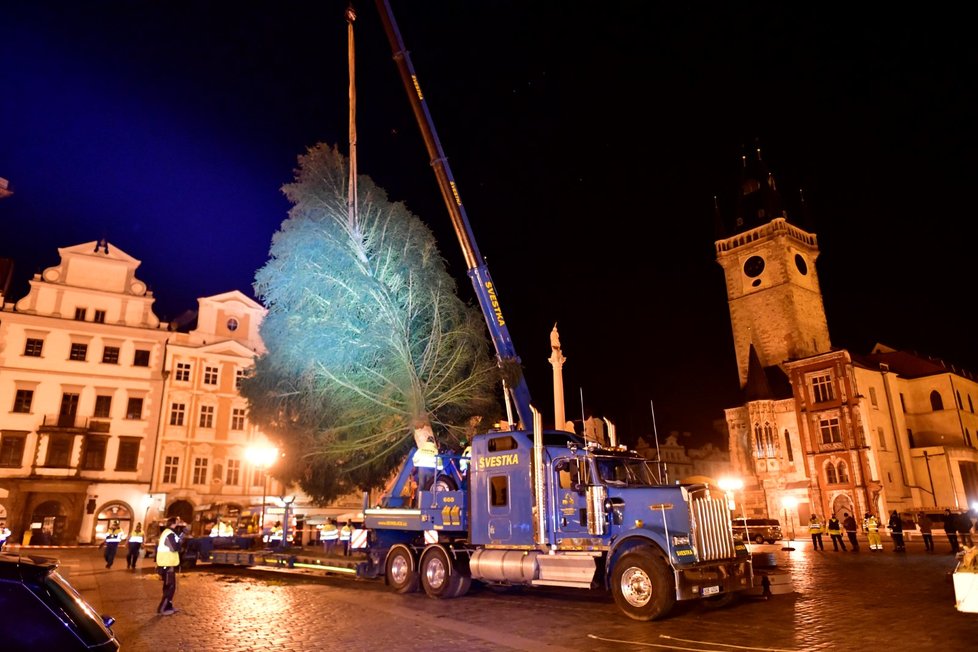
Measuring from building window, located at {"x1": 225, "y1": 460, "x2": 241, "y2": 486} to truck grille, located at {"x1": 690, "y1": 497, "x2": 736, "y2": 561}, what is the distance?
3640cm

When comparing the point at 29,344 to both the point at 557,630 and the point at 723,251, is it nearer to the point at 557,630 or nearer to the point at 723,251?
the point at 557,630

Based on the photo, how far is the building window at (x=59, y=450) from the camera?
35812 mm

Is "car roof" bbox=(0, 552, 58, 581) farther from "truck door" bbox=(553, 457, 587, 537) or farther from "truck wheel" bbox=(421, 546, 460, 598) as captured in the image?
"truck wheel" bbox=(421, 546, 460, 598)

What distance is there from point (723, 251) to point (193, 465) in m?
52.4

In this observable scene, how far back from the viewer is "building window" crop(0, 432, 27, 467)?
115 ft

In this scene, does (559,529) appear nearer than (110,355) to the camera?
Yes

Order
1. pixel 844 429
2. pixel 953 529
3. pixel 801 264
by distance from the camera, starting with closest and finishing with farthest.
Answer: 1. pixel 953 529
2. pixel 844 429
3. pixel 801 264

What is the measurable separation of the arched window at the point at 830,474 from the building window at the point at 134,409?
153 ft

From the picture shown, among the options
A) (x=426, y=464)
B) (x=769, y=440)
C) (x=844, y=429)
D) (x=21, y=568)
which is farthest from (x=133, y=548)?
(x=844, y=429)

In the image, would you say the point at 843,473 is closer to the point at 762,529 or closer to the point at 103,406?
the point at 762,529

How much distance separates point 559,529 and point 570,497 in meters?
0.65

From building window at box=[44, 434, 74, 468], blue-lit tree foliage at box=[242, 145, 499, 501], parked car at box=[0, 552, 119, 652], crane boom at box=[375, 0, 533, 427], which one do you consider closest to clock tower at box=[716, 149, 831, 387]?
crane boom at box=[375, 0, 533, 427]

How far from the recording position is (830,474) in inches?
1780

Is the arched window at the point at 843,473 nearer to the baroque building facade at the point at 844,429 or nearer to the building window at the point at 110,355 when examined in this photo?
the baroque building facade at the point at 844,429
